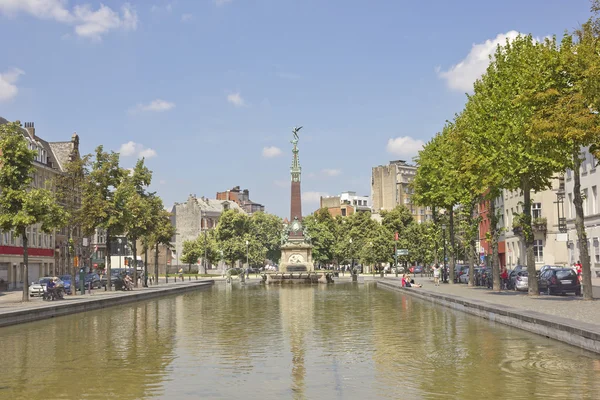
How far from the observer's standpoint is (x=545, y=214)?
77.0 m

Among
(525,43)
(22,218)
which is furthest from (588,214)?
(22,218)

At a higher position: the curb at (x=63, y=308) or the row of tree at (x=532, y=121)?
the row of tree at (x=532, y=121)

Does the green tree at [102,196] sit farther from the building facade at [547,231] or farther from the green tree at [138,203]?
the building facade at [547,231]

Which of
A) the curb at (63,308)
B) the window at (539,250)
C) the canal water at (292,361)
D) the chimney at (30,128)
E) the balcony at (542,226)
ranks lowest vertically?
the canal water at (292,361)

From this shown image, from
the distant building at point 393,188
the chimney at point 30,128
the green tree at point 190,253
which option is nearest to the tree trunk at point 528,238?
the chimney at point 30,128

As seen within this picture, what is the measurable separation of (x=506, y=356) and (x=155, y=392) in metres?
8.72

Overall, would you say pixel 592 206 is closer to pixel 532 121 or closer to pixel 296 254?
pixel 532 121

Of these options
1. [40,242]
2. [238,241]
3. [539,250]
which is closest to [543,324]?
[539,250]

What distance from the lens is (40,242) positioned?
268ft

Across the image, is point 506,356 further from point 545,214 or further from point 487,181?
point 545,214

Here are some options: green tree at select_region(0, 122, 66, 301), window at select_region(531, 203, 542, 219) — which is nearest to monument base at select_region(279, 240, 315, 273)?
window at select_region(531, 203, 542, 219)

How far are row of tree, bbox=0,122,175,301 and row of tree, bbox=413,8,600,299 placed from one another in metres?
24.3

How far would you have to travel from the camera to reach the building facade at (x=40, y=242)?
72.4m

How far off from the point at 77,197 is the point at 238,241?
70632mm
